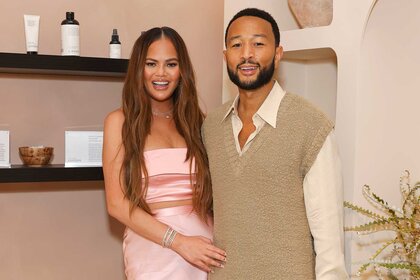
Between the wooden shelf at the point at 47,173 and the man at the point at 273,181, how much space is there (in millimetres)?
806

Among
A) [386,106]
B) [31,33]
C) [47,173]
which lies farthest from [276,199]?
[31,33]

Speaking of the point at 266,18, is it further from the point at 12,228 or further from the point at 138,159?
the point at 12,228

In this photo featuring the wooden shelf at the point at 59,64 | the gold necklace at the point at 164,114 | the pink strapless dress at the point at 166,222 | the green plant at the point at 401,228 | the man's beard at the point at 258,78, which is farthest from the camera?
the wooden shelf at the point at 59,64

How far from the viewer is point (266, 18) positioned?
198cm

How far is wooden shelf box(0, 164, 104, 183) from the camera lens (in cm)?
252

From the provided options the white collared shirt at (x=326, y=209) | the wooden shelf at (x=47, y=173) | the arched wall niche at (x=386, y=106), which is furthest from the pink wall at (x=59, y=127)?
the white collared shirt at (x=326, y=209)

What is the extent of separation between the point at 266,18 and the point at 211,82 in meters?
1.19

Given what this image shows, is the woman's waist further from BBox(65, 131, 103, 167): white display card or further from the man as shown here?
BBox(65, 131, 103, 167): white display card

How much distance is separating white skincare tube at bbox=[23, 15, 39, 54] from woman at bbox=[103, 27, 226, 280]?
0.55 meters

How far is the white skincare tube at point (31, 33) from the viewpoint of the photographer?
258 cm

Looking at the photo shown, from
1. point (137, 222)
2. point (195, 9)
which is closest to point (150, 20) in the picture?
point (195, 9)

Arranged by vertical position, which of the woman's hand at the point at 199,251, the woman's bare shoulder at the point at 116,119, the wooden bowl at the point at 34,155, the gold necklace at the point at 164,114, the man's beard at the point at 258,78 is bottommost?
the woman's hand at the point at 199,251

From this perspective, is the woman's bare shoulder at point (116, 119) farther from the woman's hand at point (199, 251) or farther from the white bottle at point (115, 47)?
the white bottle at point (115, 47)

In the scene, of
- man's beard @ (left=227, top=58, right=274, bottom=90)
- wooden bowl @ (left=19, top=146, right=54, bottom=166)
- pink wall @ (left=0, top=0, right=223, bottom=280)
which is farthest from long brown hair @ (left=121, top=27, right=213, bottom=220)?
pink wall @ (left=0, top=0, right=223, bottom=280)
